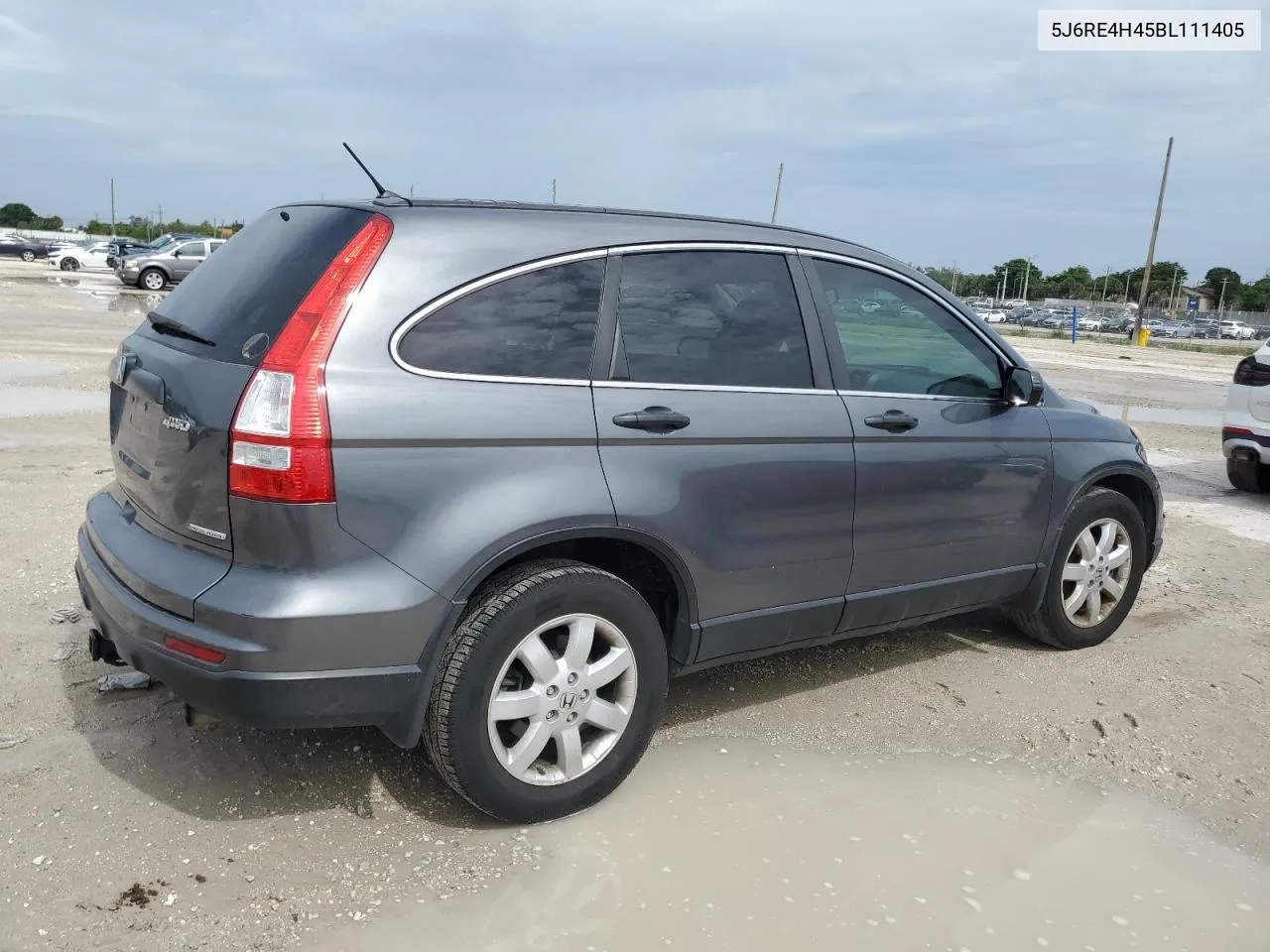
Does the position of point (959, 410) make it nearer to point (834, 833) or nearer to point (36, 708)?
point (834, 833)

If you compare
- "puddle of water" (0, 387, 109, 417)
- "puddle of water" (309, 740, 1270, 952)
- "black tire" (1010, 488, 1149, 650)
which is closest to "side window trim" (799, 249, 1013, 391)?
"black tire" (1010, 488, 1149, 650)

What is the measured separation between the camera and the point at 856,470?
12.5 ft

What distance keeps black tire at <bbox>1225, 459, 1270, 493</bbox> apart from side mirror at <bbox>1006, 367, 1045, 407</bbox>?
540cm

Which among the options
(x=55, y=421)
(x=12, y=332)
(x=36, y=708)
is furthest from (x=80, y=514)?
(x=12, y=332)

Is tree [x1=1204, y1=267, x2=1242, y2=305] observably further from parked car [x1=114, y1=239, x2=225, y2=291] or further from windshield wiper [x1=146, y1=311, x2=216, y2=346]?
windshield wiper [x1=146, y1=311, x2=216, y2=346]

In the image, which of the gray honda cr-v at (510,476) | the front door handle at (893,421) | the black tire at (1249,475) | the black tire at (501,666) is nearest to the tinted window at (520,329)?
the gray honda cr-v at (510,476)

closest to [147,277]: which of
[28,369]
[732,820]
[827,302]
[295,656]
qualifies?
[28,369]

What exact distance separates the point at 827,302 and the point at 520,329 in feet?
4.36

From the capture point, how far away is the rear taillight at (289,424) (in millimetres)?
2705

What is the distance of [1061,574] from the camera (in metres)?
4.77

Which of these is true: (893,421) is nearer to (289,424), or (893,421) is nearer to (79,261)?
(289,424)

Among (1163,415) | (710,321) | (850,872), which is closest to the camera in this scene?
(850,872)

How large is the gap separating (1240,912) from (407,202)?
315cm

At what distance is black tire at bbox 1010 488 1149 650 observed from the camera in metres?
4.73
